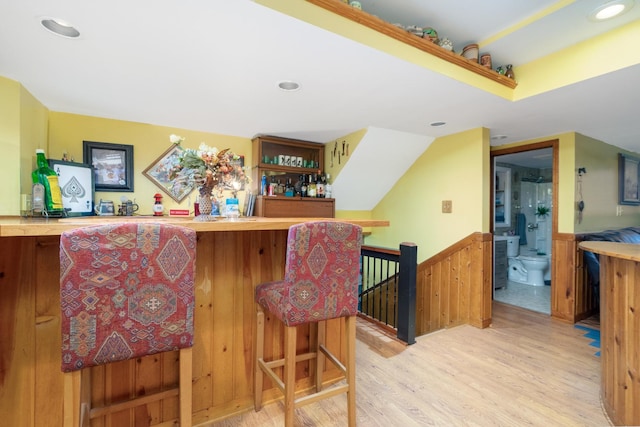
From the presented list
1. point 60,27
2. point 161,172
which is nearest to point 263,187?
point 161,172

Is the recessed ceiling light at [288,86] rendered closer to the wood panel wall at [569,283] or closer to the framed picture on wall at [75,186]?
the framed picture on wall at [75,186]

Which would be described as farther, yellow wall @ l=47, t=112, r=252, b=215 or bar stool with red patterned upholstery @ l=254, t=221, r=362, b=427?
yellow wall @ l=47, t=112, r=252, b=215

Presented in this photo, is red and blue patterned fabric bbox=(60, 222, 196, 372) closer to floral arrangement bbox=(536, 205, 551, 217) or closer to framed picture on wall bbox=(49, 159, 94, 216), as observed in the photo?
framed picture on wall bbox=(49, 159, 94, 216)

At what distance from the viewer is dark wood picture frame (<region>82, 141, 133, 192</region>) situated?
2771 millimetres

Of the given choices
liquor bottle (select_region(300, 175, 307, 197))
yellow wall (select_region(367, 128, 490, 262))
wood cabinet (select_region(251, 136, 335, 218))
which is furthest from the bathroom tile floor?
liquor bottle (select_region(300, 175, 307, 197))

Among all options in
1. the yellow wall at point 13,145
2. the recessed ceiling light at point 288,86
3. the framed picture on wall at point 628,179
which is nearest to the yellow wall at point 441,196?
the recessed ceiling light at point 288,86

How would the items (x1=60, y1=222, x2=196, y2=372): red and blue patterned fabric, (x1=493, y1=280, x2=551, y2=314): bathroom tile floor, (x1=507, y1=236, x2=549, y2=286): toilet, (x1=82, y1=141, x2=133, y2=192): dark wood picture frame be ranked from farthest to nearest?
1. (x1=507, y1=236, x2=549, y2=286): toilet
2. (x1=493, y1=280, x2=551, y2=314): bathroom tile floor
3. (x1=82, y1=141, x2=133, y2=192): dark wood picture frame
4. (x1=60, y1=222, x2=196, y2=372): red and blue patterned fabric

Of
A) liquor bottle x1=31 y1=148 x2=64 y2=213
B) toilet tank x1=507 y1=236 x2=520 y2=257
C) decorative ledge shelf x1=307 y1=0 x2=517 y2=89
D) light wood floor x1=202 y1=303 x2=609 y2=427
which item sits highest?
decorative ledge shelf x1=307 y1=0 x2=517 y2=89

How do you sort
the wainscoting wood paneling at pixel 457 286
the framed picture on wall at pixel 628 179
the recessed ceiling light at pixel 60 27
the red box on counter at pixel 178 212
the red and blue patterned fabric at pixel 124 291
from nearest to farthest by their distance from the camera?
the red and blue patterned fabric at pixel 124 291 → the recessed ceiling light at pixel 60 27 → the wainscoting wood paneling at pixel 457 286 → the red box on counter at pixel 178 212 → the framed picture on wall at pixel 628 179

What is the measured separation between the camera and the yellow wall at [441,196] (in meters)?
3.04

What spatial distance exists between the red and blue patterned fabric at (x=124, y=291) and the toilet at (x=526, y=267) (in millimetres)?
5221

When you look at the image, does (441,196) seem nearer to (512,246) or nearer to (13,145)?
(512,246)

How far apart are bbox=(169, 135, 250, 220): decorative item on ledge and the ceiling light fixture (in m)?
2.22

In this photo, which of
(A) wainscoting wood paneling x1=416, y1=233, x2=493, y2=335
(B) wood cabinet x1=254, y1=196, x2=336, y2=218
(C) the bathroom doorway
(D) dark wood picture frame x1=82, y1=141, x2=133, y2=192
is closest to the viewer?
(D) dark wood picture frame x1=82, y1=141, x2=133, y2=192
